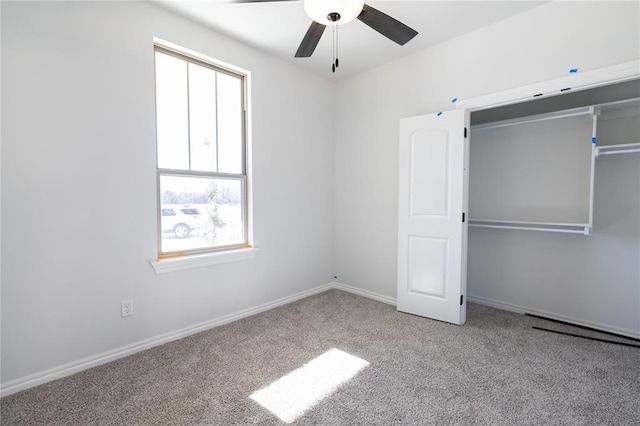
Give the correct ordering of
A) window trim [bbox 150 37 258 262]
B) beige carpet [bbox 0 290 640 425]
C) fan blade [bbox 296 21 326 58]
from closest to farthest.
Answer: beige carpet [bbox 0 290 640 425] < fan blade [bbox 296 21 326 58] < window trim [bbox 150 37 258 262]

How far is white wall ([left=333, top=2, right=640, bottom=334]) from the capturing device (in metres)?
2.41

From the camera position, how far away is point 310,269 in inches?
155

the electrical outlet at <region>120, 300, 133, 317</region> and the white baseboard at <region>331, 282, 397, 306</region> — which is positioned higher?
the electrical outlet at <region>120, 300, 133, 317</region>

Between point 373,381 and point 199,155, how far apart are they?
2470 millimetres

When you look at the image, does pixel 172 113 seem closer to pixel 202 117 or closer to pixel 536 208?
pixel 202 117

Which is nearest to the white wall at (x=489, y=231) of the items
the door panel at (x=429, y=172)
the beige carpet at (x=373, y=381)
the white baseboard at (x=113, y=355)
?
the door panel at (x=429, y=172)

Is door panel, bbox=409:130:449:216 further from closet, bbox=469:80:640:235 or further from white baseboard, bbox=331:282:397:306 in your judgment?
white baseboard, bbox=331:282:397:306

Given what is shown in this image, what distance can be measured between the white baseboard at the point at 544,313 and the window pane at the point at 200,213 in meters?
2.97

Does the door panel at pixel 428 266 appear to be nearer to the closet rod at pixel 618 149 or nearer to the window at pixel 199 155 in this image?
the closet rod at pixel 618 149

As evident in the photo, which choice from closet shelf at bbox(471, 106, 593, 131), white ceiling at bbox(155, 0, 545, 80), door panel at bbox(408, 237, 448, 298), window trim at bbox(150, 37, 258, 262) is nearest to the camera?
white ceiling at bbox(155, 0, 545, 80)

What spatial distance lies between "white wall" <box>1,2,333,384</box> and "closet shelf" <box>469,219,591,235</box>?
9.53ft

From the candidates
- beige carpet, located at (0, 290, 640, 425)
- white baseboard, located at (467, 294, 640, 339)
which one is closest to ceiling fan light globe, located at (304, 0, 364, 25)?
beige carpet, located at (0, 290, 640, 425)

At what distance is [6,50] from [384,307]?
12.6 feet

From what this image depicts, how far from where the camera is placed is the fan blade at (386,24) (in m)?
1.94
